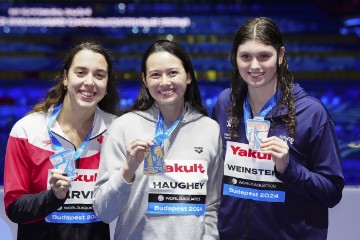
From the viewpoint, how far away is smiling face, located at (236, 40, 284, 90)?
236 cm

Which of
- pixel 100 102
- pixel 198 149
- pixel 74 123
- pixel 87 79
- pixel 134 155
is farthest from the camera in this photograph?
pixel 100 102

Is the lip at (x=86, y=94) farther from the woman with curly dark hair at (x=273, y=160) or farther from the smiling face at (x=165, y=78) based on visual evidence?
the woman with curly dark hair at (x=273, y=160)

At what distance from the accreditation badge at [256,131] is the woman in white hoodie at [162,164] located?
0.20 m

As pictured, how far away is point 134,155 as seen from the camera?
2201 millimetres

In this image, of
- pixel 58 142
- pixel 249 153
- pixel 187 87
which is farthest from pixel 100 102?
pixel 249 153

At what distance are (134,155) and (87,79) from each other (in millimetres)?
495

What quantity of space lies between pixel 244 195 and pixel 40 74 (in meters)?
10.3

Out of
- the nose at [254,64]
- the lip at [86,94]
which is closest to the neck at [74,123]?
the lip at [86,94]

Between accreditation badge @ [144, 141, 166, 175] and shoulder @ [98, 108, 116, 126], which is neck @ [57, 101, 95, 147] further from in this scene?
accreditation badge @ [144, 141, 166, 175]

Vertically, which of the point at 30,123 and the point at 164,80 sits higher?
the point at 164,80

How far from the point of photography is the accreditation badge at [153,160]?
2.23 m

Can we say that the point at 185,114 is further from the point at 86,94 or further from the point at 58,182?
the point at 58,182

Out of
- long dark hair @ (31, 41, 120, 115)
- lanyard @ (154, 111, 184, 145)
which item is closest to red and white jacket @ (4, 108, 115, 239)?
long dark hair @ (31, 41, 120, 115)

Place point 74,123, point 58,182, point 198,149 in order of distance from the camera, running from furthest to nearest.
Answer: point 74,123 → point 198,149 → point 58,182
